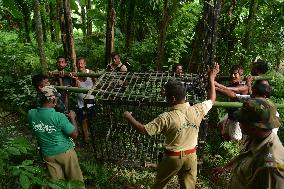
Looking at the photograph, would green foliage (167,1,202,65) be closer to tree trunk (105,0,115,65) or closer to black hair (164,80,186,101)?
tree trunk (105,0,115,65)

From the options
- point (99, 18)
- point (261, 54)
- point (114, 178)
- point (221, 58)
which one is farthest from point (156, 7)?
point (114, 178)

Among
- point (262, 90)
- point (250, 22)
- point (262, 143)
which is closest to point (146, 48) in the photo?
point (250, 22)

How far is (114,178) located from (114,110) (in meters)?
1.10

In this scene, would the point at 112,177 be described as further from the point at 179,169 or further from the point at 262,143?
the point at 262,143

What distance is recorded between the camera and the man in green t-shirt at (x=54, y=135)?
3873 millimetres

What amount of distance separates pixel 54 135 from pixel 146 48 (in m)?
6.07

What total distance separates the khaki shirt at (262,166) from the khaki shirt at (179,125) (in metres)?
0.95

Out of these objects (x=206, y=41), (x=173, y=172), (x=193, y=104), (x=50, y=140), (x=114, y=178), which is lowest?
(x=114, y=178)

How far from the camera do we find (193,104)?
408 centimetres

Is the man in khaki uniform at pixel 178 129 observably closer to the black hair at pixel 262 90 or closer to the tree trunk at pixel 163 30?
the black hair at pixel 262 90

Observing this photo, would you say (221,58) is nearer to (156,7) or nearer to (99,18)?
(156,7)

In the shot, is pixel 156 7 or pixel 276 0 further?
pixel 156 7

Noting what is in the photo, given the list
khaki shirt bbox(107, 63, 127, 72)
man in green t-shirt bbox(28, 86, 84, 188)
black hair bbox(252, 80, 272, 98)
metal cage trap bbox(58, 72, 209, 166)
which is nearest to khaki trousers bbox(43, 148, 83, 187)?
man in green t-shirt bbox(28, 86, 84, 188)

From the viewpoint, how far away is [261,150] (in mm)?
2502
